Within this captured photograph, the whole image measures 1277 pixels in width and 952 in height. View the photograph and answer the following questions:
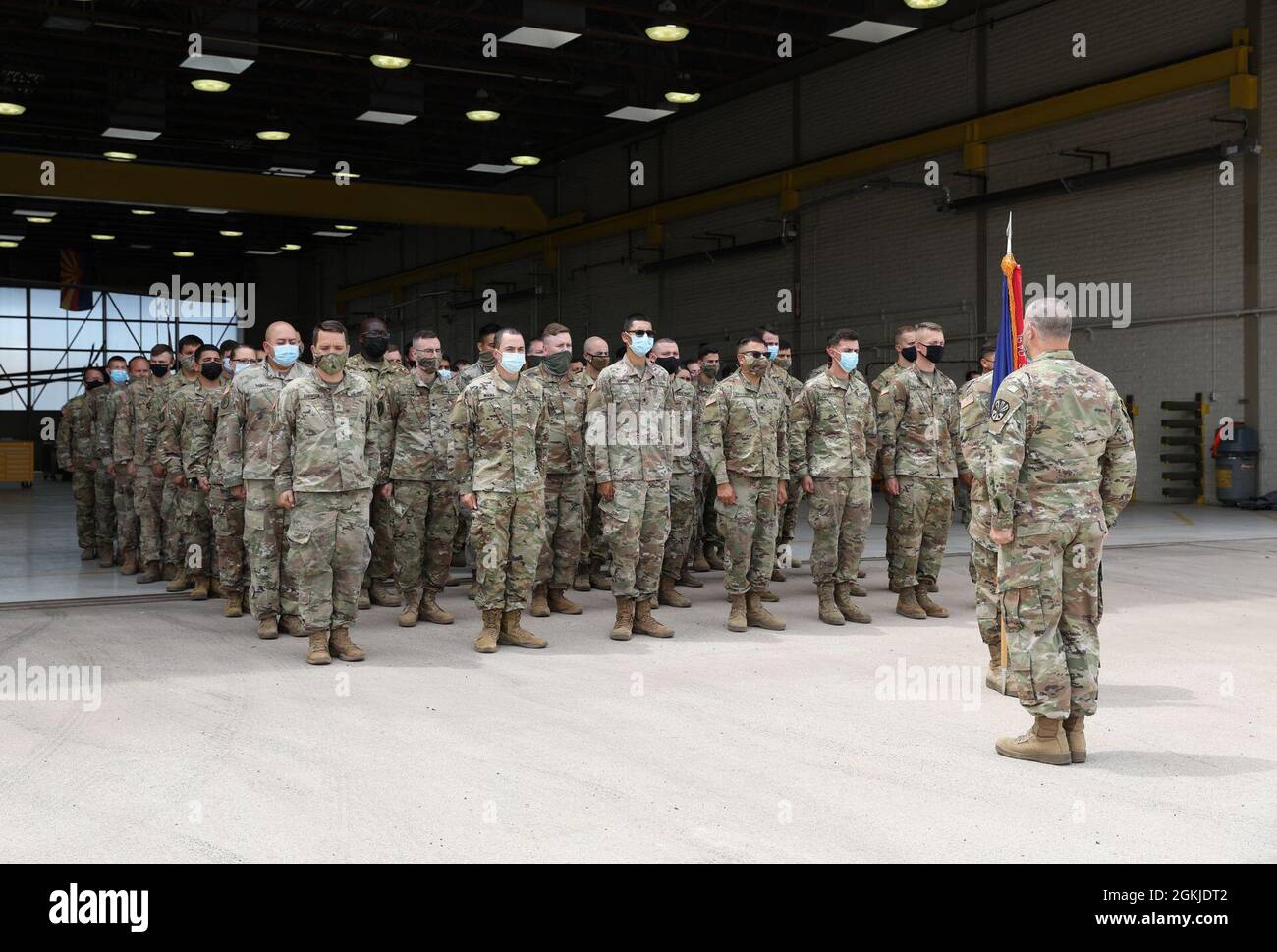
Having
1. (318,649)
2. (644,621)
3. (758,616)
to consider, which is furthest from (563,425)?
(318,649)

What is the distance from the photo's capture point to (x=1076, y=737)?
478 cm

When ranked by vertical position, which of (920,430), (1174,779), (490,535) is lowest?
(1174,779)

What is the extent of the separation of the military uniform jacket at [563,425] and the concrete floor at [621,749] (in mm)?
1170

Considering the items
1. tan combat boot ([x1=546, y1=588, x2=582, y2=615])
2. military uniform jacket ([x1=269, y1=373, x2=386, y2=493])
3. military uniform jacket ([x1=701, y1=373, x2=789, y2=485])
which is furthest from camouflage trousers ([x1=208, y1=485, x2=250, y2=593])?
military uniform jacket ([x1=701, y1=373, x2=789, y2=485])

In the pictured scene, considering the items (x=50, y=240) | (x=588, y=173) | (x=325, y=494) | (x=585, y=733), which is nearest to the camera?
(x=585, y=733)

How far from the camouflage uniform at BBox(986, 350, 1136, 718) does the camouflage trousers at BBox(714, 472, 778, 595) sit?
3203 millimetres

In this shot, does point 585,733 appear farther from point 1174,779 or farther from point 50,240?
point 50,240

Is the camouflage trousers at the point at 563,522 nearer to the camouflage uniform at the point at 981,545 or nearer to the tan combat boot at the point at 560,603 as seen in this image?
Answer: the tan combat boot at the point at 560,603

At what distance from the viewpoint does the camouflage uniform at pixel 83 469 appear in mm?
12016

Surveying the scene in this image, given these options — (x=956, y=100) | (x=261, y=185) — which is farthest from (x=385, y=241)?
→ (x=956, y=100)

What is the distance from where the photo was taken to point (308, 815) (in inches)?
160

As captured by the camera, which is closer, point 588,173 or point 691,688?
point 691,688

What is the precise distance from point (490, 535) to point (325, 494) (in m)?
1.03

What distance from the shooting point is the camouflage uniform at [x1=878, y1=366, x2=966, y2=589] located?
8.15 meters
